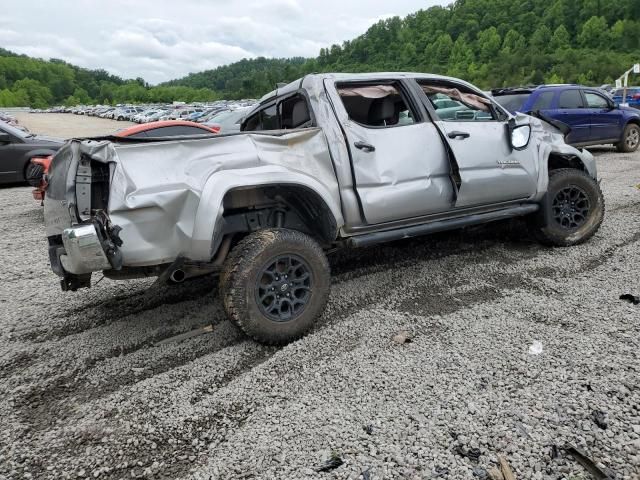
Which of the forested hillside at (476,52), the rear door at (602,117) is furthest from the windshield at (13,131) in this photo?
the forested hillside at (476,52)

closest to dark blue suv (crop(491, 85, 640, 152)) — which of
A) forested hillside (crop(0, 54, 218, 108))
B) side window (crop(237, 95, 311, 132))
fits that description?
side window (crop(237, 95, 311, 132))

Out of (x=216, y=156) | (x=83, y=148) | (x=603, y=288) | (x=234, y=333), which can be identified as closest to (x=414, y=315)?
(x=234, y=333)

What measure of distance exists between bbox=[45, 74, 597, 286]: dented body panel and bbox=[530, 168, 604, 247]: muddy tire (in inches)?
8.4

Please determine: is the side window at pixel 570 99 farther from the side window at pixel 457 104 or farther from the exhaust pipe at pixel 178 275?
the exhaust pipe at pixel 178 275

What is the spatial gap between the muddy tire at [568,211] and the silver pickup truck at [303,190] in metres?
0.01

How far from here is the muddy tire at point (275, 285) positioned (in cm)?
305

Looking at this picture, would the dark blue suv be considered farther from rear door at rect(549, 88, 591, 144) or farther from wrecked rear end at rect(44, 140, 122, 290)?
wrecked rear end at rect(44, 140, 122, 290)

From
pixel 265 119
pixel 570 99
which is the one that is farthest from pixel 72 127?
pixel 265 119

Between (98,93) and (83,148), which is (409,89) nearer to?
(83,148)

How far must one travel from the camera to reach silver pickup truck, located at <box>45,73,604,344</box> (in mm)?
2883

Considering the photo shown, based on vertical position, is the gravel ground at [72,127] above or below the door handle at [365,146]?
above

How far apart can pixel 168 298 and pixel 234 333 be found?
3.27 ft

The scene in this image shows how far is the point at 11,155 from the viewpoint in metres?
10.2

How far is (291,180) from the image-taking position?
10.6ft
